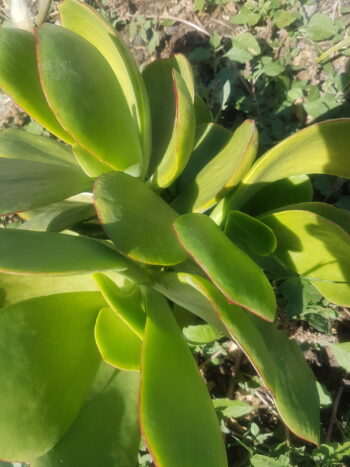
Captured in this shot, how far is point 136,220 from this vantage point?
754 mm

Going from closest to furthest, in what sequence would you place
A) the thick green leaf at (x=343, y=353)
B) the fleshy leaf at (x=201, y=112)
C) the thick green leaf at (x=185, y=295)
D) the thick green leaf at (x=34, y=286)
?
the thick green leaf at (x=185, y=295)
the thick green leaf at (x=34, y=286)
the thick green leaf at (x=343, y=353)
the fleshy leaf at (x=201, y=112)

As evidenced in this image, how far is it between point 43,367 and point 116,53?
60 centimetres

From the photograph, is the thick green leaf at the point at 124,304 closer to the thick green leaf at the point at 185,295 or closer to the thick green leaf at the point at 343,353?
the thick green leaf at the point at 185,295

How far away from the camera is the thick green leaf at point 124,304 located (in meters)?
0.79

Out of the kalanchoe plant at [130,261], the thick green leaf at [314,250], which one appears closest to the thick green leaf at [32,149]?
the kalanchoe plant at [130,261]

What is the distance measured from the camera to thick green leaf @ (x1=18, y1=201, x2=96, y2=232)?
950 mm

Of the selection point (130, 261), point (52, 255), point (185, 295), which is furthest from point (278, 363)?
point (52, 255)

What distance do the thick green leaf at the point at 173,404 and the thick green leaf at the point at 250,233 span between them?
0.66 ft

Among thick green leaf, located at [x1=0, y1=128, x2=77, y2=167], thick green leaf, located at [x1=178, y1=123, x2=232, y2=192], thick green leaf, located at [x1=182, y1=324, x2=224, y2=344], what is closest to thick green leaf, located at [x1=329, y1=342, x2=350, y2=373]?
thick green leaf, located at [x1=182, y1=324, x2=224, y2=344]

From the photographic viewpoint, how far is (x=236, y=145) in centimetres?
85

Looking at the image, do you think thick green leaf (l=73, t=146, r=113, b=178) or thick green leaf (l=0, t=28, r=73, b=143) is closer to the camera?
thick green leaf (l=0, t=28, r=73, b=143)

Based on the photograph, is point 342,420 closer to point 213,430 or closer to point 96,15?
point 213,430

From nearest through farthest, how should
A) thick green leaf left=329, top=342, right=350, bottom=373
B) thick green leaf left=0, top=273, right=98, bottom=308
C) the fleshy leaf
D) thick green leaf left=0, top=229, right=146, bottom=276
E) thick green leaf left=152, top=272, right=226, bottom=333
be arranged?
1. thick green leaf left=0, top=229, right=146, bottom=276
2. thick green leaf left=152, top=272, right=226, bottom=333
3. thick green leaf left=0, top=273, right=98, bottom=308
4. thick green leaf left=329, top=342, right=350, bottom=373
5. the fleshy leaf

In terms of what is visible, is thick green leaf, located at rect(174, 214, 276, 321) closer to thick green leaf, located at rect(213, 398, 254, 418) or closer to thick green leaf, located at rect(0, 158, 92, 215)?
thick green leaf, located at rect(0, 158, 92, 215)
